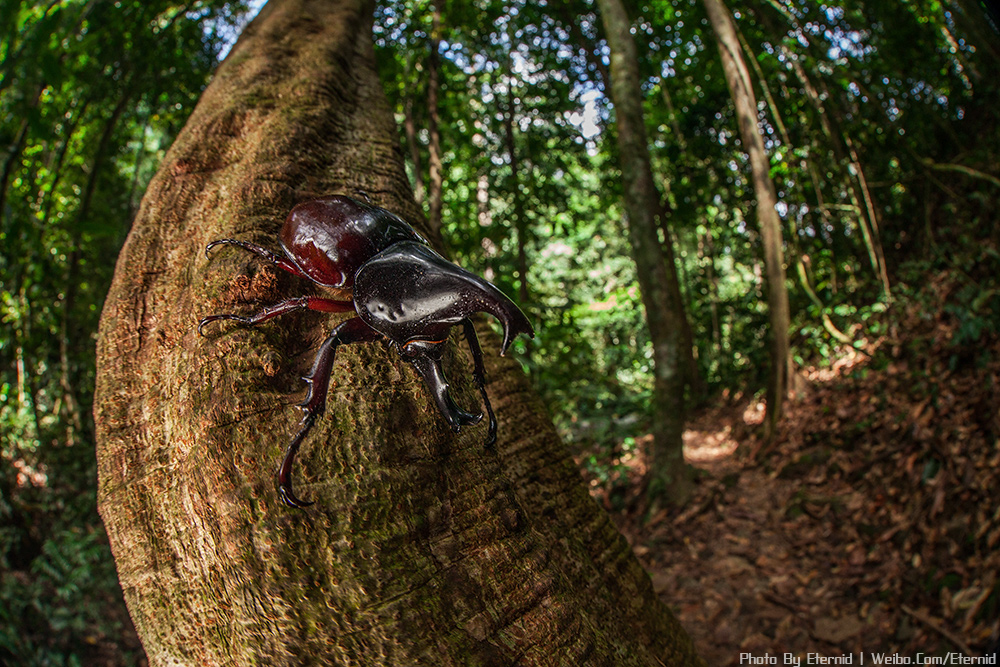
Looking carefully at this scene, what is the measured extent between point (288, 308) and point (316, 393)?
165 millimetres

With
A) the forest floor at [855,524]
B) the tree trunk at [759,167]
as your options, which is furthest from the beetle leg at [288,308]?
the tree trunk at [759,167]

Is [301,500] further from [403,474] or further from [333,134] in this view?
[333,134]

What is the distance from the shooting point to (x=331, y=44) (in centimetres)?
189

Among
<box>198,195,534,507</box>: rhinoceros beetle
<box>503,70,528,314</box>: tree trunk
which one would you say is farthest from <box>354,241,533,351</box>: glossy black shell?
<box>503,70,528,314</box>: tree trunk

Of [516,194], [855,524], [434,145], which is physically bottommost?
[855,524]

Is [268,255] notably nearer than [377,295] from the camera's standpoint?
No

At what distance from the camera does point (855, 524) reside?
3375 millimetres

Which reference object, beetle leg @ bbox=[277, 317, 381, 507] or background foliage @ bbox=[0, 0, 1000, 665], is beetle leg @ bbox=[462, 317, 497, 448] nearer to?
beetle leg @ bbox=[277, 317, 381, 507]

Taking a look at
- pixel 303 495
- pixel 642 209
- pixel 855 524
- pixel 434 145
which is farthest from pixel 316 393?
pixel 434 145

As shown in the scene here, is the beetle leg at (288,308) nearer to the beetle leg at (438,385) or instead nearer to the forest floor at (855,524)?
the beetle leg at (438,385)

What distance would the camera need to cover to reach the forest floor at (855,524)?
258 cm

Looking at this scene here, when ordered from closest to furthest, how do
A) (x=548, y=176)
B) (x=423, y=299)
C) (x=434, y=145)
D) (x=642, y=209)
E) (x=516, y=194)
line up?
(x=423, y=299) → (x=642, y=209) → (x=434, y=145) → (x=516, y=194) → (x=548, y=176)

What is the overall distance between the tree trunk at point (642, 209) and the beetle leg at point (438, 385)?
11.3 ft

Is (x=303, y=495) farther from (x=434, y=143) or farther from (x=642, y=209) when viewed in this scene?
(x=434, y=143)
